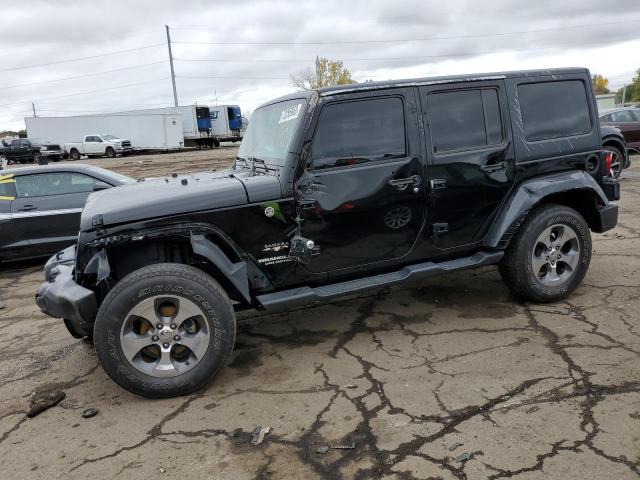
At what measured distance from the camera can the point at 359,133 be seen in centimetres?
372

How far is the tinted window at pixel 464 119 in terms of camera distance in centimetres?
392

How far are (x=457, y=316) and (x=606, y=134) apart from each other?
27.5 ft

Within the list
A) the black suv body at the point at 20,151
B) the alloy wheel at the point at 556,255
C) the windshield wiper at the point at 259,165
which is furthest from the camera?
the black suv body at the point at 20,151

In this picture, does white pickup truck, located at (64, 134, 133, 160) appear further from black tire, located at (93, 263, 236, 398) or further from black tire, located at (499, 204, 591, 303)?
black tire, located at (499, 204, 591, 303)

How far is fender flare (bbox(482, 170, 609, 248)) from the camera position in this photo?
13.4 ft

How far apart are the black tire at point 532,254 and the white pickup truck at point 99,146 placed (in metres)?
33.6

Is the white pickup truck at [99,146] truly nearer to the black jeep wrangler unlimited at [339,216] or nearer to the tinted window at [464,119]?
the black jeep wrangler unlimited at [339,216]

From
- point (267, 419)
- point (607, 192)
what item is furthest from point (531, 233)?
point (267, 419)

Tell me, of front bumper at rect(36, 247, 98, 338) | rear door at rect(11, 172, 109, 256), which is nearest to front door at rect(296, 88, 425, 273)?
front bumper at rect(36, 247, 98, 338)

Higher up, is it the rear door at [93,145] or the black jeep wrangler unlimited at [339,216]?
the rear door at [93,145]

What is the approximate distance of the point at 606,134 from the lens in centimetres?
1058

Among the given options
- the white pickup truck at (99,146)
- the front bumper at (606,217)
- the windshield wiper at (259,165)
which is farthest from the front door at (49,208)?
the white pickup truck at (99,146)

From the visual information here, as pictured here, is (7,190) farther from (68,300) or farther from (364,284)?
(364,284)

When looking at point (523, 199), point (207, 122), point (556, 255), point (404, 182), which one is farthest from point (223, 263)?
point (207, 122)
